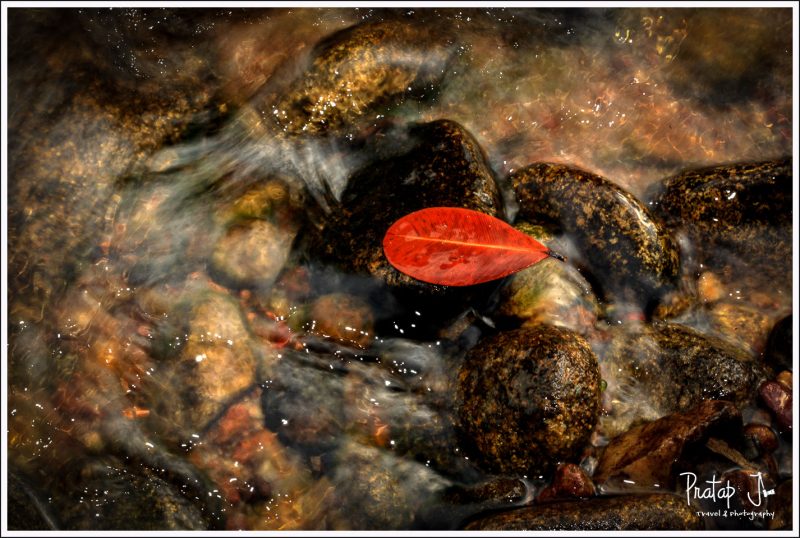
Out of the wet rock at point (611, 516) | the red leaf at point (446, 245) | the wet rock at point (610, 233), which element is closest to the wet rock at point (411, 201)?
the red leaf at point (446, 245)

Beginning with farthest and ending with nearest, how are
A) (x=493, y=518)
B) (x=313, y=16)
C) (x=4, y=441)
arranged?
(x=313, y=16) < (x=4, y=441) < (x=493, y=518)

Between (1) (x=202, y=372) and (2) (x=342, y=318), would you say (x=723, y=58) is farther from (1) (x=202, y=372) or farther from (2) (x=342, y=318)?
(1) (x=202, y=372)

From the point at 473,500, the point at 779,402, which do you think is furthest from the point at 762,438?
the point at 473,500

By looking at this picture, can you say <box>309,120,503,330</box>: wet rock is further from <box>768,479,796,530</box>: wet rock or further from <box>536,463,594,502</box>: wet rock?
<box>768,479,796,530</box>: wet rock

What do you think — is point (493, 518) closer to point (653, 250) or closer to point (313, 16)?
point (653, 250)

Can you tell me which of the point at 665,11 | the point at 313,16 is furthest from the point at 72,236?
the point at 665,11

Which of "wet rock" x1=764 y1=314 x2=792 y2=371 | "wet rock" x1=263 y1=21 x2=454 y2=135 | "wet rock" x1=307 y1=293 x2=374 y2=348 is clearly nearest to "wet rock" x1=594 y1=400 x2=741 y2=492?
"wet rock" x1=764 y1=314 x2=792 y2=371
